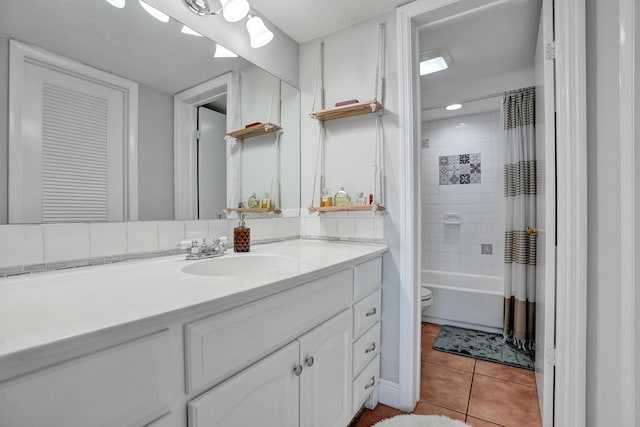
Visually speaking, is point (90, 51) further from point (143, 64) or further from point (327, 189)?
point (327, 189)

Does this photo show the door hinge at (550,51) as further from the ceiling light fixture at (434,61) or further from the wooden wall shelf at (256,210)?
the wooden wall shelf at (256,210)

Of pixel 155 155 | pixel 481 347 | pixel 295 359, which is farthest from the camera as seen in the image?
pixel 481 347

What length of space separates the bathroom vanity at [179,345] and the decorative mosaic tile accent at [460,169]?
2.42 meters

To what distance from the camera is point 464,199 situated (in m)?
3.10

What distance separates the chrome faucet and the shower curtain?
2208 millimetres

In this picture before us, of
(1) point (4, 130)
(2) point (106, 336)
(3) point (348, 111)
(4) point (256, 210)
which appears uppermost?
(3) point (348, 111)

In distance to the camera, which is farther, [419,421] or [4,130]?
[419,421]

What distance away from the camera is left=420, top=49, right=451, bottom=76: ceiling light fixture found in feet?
7.01

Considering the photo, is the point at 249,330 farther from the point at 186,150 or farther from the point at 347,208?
the point at 347,208

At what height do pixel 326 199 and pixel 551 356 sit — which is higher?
pixel 326 199

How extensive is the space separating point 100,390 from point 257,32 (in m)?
1.74

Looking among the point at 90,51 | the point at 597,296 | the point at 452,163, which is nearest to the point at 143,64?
the point at 90,51

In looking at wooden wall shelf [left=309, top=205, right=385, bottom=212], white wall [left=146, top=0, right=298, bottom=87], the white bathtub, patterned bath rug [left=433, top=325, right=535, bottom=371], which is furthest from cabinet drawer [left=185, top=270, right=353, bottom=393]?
the white bathtub

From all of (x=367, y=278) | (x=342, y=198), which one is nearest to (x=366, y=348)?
(x=367, y=278)
